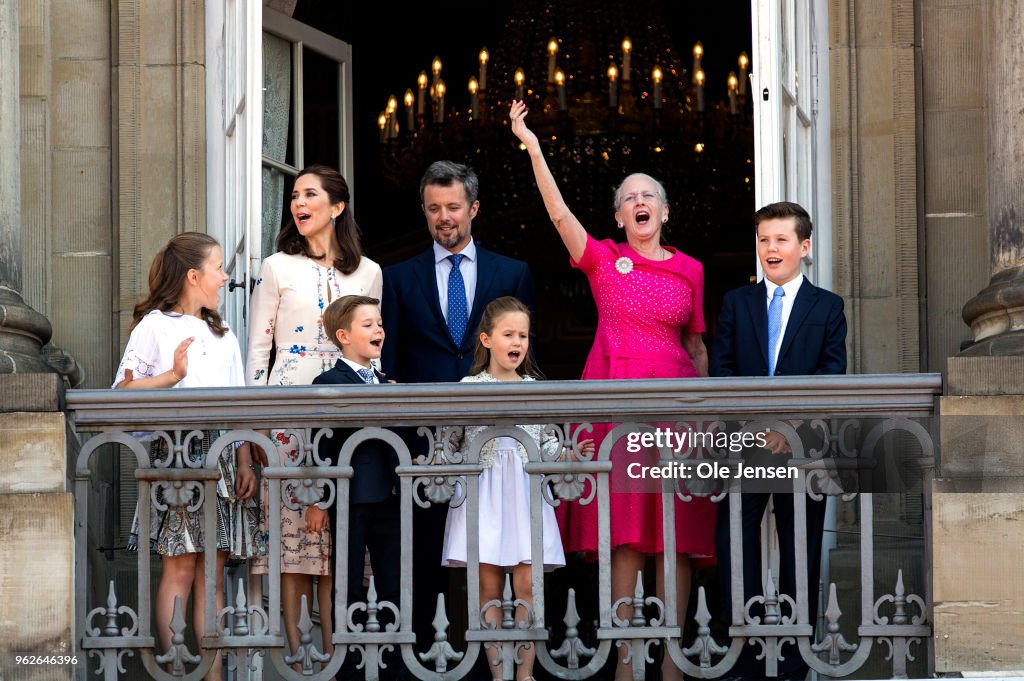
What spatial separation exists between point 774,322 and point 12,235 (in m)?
2.92

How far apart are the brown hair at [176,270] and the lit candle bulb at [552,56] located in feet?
16.6

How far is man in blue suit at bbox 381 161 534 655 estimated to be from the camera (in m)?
7.12

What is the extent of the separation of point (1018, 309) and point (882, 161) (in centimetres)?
171

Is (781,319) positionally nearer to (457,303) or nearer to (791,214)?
(791,214)

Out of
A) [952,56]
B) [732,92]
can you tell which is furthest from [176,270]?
[732,92]

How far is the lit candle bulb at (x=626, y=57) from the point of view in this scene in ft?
37.7

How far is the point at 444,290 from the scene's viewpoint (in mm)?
7234

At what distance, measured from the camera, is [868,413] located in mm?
6324

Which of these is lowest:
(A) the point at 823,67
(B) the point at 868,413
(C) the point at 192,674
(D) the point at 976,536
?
(C) the point at 192,674

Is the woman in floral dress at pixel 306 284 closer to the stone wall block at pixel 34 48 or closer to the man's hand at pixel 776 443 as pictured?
the man's hand at pixel 776 443

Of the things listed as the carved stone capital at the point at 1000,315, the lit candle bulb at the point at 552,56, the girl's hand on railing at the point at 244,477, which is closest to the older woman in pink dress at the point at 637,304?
the carved stone capital at the point at 1000,315

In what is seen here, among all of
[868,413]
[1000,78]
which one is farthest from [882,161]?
[868,413]

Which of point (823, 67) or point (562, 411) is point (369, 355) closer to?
point (562, 411)

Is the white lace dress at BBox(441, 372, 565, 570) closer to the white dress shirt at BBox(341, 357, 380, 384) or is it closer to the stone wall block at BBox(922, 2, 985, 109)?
the white dress shirt at BBox(341, 357, 380, 384)
